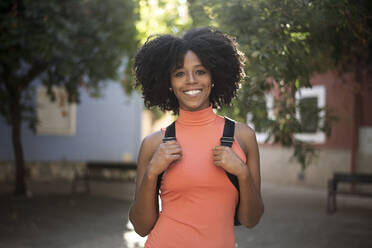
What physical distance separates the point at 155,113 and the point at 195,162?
8.12 metres

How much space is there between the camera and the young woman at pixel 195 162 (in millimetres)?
1927

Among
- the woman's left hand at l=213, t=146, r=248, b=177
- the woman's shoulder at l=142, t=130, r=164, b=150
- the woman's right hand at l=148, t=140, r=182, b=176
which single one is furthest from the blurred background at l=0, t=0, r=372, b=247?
the woman's left hand at l=213, t=146, r=248, b=177

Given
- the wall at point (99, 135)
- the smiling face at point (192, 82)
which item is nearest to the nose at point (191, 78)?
the smiling face at point (192, 82)

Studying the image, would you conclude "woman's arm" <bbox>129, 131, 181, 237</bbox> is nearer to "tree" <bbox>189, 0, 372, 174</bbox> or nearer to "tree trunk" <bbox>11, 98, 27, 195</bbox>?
"tree" <bbox>189, 0, 372, 174</bbox>

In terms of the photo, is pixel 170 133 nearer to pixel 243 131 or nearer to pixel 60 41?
pixel 243 131

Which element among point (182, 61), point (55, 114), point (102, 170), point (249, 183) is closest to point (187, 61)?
point (182, 61)

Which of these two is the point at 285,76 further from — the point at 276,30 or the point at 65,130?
the point at 65,130

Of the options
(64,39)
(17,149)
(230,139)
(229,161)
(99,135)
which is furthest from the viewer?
(99,135)

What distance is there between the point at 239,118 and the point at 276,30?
1.31 metres

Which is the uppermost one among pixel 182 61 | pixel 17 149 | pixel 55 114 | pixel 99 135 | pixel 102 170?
pixel 182 61

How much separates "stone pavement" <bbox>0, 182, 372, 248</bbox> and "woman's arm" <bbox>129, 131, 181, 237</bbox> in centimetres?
464

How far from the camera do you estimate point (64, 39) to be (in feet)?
28.9

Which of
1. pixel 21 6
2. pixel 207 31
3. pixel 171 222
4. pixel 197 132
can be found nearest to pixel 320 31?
pixel 207 31

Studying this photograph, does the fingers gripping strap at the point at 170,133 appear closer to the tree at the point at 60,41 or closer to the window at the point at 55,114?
the tree at the point at 60,41
